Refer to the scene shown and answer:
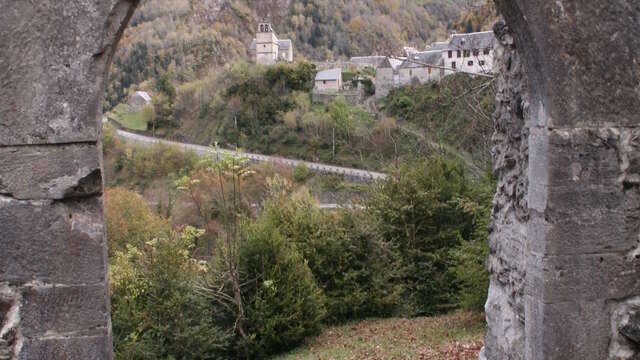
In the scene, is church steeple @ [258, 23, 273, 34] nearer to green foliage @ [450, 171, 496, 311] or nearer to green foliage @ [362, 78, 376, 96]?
green foliage @ [362, 78, 376, 96]

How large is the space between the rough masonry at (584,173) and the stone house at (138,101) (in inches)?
2261

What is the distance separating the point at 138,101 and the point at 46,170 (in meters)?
58.5

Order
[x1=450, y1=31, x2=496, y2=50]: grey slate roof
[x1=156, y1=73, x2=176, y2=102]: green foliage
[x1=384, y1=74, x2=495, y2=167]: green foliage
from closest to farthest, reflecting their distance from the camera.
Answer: [x1=384, y1=74, x2=495, y2=167]: green foliage, [x1=450, y1=31, x2=496, y2=50]: grey slate roof, [x1=156, y1=73, x2=176, y2=102]: green foliage

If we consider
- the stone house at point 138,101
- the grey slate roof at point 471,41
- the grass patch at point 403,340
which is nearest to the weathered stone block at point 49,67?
the grass patch at point 403,340

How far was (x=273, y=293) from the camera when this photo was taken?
10375 mm

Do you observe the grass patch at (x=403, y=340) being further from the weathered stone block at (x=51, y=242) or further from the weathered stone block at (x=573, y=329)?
the weathered stone block at (x=51, y=242)

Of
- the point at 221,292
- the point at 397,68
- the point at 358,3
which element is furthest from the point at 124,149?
the point at 358,3

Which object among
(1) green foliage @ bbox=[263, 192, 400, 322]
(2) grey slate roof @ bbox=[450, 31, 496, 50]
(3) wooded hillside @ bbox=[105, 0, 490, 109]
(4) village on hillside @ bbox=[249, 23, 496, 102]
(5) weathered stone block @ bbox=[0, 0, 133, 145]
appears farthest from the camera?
(3) wooded hillside @ bbox=[105, 0, 490, 109]

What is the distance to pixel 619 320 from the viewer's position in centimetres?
300

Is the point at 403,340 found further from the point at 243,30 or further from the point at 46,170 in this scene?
the point at 243,30

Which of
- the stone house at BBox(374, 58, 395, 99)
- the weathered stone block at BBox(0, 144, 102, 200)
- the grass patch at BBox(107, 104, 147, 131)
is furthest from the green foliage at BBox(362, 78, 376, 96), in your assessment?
the weathered stone block at BBox(0, 144, 102, 200)

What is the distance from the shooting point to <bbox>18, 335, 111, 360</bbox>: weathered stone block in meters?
2.61

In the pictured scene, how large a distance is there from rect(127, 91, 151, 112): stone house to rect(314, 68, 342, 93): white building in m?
18.4

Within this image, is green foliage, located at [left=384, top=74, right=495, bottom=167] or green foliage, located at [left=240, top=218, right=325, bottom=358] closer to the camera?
green foliage, located at [left=240, top=218, right=325, bottom=358]
